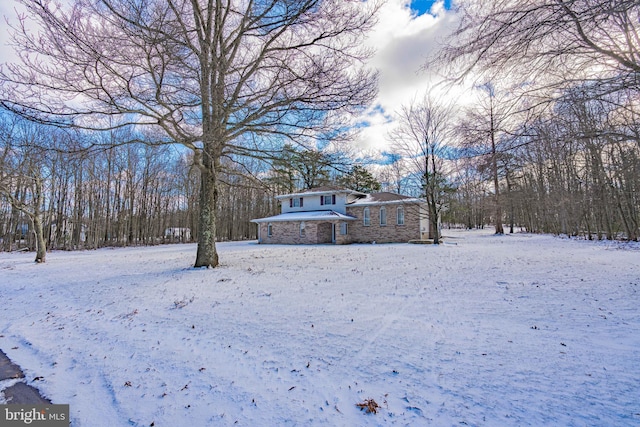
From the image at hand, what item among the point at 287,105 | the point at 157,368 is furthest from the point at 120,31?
the point at 157,368

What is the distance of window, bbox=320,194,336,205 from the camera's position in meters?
24.2

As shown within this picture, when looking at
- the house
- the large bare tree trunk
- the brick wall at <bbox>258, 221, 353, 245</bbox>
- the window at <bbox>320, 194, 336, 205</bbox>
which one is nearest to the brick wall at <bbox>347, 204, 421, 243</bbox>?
the house

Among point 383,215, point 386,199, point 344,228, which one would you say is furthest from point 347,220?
point 386,199

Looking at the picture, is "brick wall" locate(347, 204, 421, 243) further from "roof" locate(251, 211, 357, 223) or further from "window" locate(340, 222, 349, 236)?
"roof" locate(251, 211, 357, 223)

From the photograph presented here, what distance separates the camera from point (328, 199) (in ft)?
80.3

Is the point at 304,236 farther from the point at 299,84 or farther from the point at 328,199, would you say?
the point at 299,84

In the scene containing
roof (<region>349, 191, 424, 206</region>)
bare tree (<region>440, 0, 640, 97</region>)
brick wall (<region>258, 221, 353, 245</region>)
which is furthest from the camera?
brick wall (<region>258, 221, 353, 245</region>)

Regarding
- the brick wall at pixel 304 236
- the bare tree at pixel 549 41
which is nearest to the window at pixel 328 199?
the brick wall at pixel 304 236

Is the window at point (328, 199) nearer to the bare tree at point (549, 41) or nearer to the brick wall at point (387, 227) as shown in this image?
the brick wall at point (387, 227)

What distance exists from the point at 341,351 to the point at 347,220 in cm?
1948

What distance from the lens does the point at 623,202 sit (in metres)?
16.3

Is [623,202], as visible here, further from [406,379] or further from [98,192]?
[98,192]

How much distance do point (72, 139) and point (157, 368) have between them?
7115 millimetres

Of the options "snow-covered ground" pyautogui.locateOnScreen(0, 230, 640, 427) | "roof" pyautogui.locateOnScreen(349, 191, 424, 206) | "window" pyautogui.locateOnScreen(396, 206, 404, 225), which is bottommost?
"snow-covered ground" pyautogui.locateOnScreen(0, 230, 640, 427)
